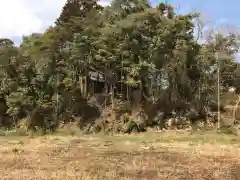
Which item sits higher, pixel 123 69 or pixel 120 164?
pixel 123 69

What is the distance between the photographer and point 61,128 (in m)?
45.2

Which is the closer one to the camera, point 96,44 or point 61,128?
point 96,44

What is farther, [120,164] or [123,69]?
[123,69]

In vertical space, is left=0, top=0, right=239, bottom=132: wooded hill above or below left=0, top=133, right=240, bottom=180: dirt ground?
above

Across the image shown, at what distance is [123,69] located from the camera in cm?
4050

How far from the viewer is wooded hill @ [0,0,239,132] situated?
39.5 meters

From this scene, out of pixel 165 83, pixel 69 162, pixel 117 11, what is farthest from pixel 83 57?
pixel 69 162

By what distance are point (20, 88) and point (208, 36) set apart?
19291mm

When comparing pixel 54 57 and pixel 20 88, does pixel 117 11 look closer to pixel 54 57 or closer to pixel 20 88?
pixel 54 57

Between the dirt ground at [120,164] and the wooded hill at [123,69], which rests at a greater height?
the wooded hill at [123,69]

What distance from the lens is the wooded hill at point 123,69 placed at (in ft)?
130

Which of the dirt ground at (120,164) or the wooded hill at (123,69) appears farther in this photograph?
the wooded hill at (123,69)

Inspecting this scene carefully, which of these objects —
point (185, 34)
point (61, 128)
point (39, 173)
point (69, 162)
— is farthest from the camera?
point (61, 128)

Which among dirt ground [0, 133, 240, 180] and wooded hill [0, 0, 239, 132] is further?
wooded hill [0, 0, 239, 132]
